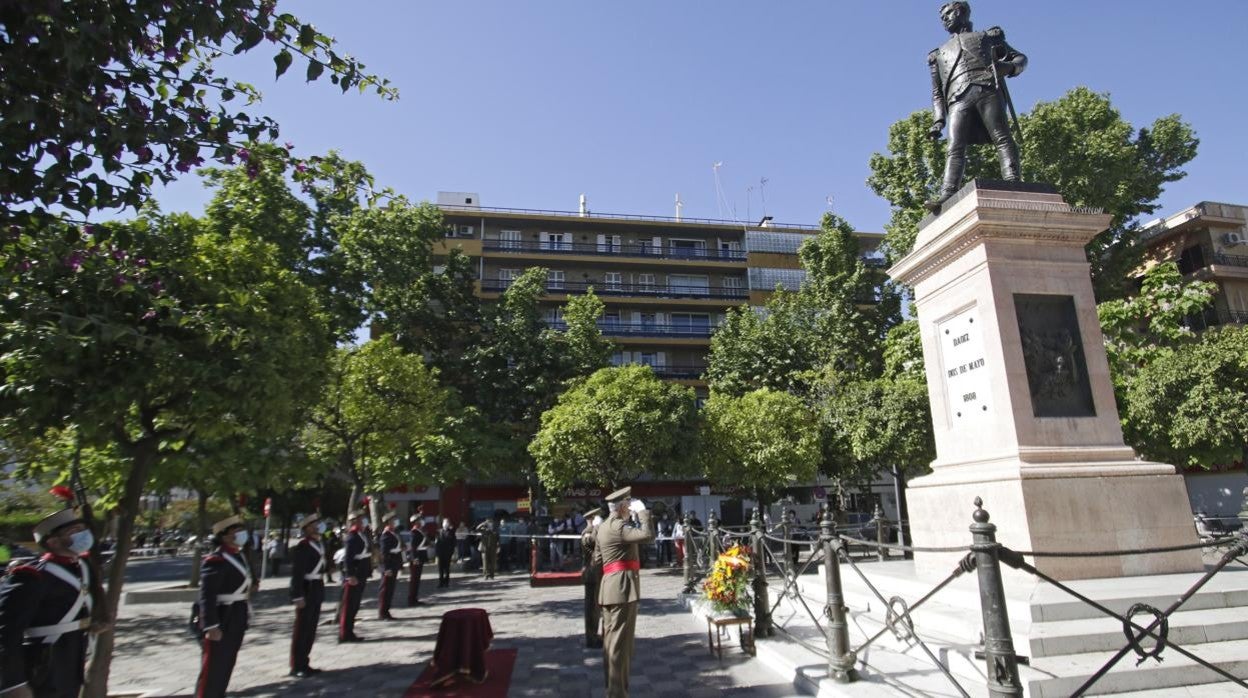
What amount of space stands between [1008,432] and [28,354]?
29.2 feet

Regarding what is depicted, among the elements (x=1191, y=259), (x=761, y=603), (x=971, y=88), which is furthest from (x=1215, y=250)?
(x=761, y=603)

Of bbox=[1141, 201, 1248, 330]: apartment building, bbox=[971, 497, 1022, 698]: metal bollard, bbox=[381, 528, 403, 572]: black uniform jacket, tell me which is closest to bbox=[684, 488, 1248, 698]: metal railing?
bbox=[971, 497, 1022, 698]: metal bollard

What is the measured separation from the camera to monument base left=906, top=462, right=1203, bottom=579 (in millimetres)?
6285

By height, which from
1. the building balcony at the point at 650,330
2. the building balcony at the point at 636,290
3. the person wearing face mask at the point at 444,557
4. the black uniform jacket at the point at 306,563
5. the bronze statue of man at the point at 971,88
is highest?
the building balcony at the point at 636,290

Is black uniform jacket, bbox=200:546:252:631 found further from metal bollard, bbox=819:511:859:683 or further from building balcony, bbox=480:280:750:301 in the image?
building balcony, bbox=480:280:750:301

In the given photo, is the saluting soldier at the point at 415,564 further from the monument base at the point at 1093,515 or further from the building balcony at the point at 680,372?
the building balcony at the point at 680,372

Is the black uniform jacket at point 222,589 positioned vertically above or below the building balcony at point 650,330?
below

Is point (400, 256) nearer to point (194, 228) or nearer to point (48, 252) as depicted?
point (194, 228)

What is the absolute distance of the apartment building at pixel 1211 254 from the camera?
32.2 meters

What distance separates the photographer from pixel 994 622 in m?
3.79

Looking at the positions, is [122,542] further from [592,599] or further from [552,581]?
[552,581]

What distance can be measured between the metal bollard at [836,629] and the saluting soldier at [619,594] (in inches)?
63.1

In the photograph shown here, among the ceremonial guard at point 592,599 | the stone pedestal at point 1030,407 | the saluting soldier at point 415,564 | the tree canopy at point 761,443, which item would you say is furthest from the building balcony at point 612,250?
the stone pedestal at point 1030,407

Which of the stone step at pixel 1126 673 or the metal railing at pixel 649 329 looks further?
the metal railing at pixel 649 329
